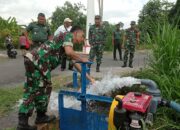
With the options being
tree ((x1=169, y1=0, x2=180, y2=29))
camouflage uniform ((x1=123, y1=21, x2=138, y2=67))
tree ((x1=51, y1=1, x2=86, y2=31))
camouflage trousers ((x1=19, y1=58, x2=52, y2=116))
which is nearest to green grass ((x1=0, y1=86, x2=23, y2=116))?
camouflage trousers ((x1=19, y1=58, x2=52, y2=116))

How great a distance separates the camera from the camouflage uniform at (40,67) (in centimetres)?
414

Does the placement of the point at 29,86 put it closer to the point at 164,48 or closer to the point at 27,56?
the point at 27,56

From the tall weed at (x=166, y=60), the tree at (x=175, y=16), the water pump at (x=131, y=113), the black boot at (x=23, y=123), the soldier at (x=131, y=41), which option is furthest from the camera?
the soldier at (x=131, y=41)

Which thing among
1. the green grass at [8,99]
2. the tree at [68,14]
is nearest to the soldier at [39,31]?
the green grass at [8,99]

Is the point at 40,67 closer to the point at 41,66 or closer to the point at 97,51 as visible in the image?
the point at 41,66

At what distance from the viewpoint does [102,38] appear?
10.6 metres

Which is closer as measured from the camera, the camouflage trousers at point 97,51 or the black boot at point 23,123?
the black boot at point 23,123

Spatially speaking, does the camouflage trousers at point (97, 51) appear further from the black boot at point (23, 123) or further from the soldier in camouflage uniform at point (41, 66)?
the black boot at point (23, 123)

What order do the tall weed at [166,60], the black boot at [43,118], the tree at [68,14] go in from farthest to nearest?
the tree at [68,14] < the black boot at [43,118] < the tall weed at [166,60]

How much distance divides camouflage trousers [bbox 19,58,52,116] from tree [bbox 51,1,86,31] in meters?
23.3

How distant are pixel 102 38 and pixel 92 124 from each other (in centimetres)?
700

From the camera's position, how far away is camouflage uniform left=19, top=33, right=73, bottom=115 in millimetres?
→ 4141

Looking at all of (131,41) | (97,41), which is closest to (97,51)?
(97,41)

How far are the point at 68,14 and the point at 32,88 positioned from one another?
77.8 ft
